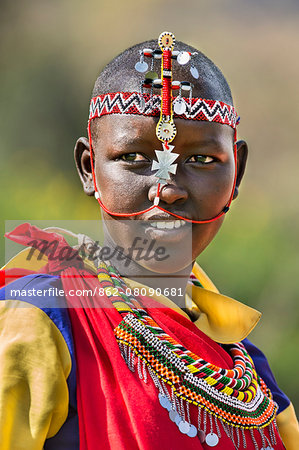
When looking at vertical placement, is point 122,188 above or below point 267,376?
above

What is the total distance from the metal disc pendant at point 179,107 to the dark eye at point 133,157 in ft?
0.52

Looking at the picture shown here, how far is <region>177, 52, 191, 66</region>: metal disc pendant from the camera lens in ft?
6.03

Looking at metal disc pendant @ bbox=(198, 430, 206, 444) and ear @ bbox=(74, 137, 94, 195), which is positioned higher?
ear @ bbox=(74, 137, 94, 195)

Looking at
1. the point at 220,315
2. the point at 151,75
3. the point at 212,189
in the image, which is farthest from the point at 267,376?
the point at 151,75

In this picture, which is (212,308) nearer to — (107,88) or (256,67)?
(107,88)

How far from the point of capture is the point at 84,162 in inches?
81.4

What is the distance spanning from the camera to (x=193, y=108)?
1.83m

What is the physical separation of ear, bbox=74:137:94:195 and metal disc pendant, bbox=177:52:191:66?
0.40 m

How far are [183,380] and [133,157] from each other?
63 cm

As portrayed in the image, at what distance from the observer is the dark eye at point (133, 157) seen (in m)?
1.84

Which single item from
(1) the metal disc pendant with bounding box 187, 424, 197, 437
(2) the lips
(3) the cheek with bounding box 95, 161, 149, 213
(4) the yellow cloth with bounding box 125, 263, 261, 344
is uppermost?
(3) the cheek with bounding box 95, 161, 149, 213

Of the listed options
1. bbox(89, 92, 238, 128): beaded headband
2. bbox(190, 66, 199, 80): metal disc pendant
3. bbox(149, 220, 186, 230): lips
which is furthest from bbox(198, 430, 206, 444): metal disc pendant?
bbox(190, 66, 199, 80): metal disc pendant

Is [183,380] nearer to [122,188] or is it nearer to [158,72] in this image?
[122,188]

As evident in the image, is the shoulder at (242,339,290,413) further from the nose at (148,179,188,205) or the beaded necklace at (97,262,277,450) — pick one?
the nose at (148,179,188,205)
